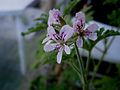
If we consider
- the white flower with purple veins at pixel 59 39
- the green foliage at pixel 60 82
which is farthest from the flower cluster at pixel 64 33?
the green foliage at pixel 60 82

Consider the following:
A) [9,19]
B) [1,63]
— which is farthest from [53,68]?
[9,19]

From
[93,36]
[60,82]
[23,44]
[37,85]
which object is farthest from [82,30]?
[23,44]

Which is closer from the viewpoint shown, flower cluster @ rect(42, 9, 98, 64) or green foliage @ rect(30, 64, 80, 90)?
flower cluster @ rect(42, 9, 98, 64)

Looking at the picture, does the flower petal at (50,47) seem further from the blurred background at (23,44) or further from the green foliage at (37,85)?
the blurred background at (23,44)

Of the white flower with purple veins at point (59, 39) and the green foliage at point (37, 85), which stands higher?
the white flower with purple veins at point (59, 39)

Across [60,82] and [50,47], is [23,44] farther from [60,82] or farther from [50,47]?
[50,47]

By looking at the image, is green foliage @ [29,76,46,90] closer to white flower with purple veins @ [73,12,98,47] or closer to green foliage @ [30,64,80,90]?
green foliage @ [30,64,80,90]

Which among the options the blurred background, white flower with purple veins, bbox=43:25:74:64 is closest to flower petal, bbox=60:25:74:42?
white flower with purple veins, bbox=43:25:74:64
